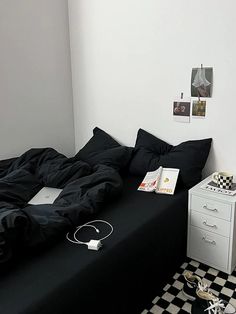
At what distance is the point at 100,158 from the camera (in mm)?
2545

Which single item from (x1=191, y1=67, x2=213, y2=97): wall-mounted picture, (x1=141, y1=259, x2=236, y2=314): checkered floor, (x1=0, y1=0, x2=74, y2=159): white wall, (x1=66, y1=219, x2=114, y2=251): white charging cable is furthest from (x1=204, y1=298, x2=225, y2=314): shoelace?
(x1=0, y1=0, x2=74, y2=159): white wall

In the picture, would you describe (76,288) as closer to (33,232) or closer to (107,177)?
(33,232)

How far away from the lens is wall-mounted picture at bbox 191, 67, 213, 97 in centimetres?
218

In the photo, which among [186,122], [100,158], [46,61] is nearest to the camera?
[186,122]

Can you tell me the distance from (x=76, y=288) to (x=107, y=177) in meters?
0.86

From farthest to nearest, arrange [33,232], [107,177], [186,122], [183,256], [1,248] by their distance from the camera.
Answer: [186,122]
[183,256]
[107,177]
[33,232]
[1,248]

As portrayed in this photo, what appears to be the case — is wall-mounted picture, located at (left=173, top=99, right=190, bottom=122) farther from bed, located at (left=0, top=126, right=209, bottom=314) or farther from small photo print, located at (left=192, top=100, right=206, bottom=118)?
bed, located at (left=0, top=126, right=209, bottom=314)

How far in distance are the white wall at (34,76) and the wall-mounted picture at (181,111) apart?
127 cm

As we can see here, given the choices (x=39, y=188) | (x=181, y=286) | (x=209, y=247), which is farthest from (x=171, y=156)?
(x=39, y=188)

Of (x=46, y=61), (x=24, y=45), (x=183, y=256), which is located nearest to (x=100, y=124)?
(x=46, y=61)

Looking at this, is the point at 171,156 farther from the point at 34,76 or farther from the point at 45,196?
the point at 34,76

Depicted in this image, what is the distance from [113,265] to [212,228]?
0.86 m

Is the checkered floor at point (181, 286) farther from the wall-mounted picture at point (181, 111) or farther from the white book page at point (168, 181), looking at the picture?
the wall-mounted picture at point (181, 111)

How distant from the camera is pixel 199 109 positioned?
7.50 feet
